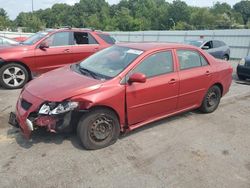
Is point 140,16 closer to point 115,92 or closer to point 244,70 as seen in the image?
point 244,70

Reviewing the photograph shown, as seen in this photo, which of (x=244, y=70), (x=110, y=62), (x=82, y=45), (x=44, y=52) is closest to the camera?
(x=110, y=62)

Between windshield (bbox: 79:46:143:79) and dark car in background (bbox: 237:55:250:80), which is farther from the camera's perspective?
dark car in background (bbox: 237:55:250:80)

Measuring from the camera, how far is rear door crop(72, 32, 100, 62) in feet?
28.4

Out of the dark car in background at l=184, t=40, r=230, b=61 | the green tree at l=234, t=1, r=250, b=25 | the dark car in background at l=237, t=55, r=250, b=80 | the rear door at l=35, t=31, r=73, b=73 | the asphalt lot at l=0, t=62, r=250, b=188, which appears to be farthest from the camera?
the green tree at l=234, t=1, r=250, b=25

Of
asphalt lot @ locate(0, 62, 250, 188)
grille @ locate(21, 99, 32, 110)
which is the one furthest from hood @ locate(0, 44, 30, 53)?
grille @ locate(21, 99, 32, 110)

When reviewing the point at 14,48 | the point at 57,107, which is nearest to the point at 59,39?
the point at 14,48

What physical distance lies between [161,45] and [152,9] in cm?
9814

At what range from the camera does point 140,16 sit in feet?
314

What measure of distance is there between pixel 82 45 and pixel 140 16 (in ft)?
296

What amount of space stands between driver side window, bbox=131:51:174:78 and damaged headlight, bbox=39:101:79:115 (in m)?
1.14

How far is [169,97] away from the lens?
5.15m

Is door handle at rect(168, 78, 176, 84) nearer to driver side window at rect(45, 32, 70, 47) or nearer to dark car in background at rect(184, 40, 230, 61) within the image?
driver side window at rect(45, 32, 70, 47)

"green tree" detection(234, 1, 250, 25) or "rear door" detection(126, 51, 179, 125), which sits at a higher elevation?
"green tree" detection(234, 1, 250, 25)

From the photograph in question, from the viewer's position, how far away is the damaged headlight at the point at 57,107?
4.06m
